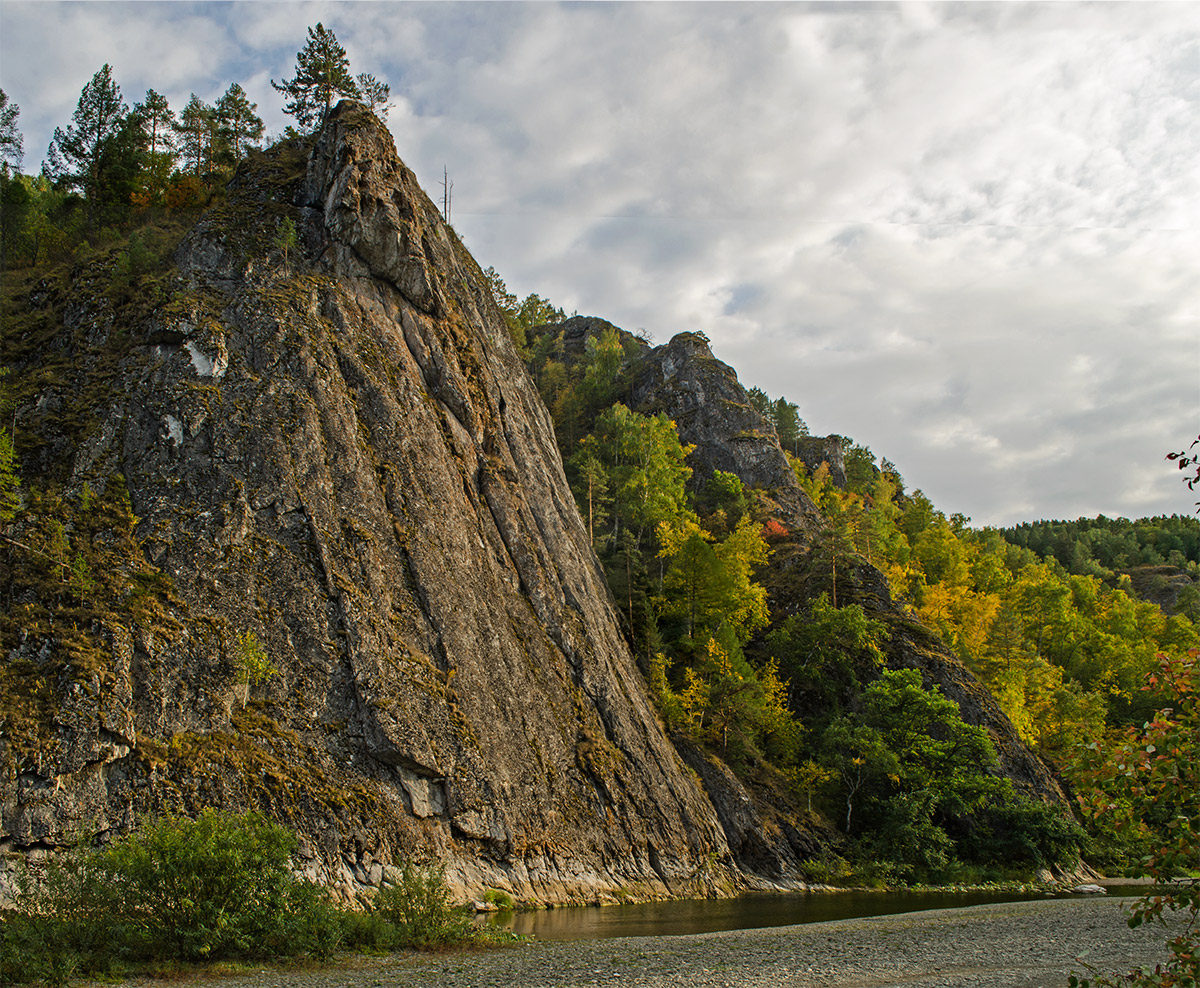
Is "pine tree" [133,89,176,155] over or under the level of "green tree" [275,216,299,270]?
over

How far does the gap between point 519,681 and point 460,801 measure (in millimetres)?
6938

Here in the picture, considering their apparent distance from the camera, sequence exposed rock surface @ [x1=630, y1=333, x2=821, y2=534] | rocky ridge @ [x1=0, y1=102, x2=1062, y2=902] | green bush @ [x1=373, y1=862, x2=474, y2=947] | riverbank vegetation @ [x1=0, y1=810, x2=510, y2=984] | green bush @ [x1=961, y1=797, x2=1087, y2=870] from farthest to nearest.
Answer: exposed rock surface @ [x1=630, y1=333, x2=821, y2=534] < green bush @ [x1=961, y1=797, x2=1087, y2=870] < rocky ridge @ [x1=0, y1=102, x2=1062, y2=902] < green bush @ [x1=373, y1=862, x2=474, y2=947] < riverbank vegetation @ [x1=0, y1=810, x2=510, y2=984]

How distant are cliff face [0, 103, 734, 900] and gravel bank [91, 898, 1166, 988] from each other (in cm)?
857

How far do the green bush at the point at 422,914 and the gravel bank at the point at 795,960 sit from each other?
0.84 m

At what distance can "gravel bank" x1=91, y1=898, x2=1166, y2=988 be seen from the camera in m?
16.3

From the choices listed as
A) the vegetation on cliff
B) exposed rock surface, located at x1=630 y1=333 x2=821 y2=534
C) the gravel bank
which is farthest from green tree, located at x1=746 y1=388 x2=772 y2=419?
the gravel bank

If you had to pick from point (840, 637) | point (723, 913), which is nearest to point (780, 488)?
point (840, 637)

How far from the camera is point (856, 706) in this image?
5244cm

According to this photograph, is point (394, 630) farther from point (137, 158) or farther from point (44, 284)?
point (137, 158)

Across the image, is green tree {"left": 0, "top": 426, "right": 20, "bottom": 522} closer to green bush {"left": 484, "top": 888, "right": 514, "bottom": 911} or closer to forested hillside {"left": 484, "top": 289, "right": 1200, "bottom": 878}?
green bush {"left": 484, "top": 888, "right": 514, "bottom": 911}

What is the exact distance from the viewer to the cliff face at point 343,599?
2466cm

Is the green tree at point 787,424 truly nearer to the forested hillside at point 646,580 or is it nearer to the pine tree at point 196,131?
the forested hillside at point 646,580

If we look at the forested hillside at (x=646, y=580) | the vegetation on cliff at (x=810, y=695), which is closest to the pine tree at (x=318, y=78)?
the forested hillside at (x=646, y=580)

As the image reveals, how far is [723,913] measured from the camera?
30.2m
